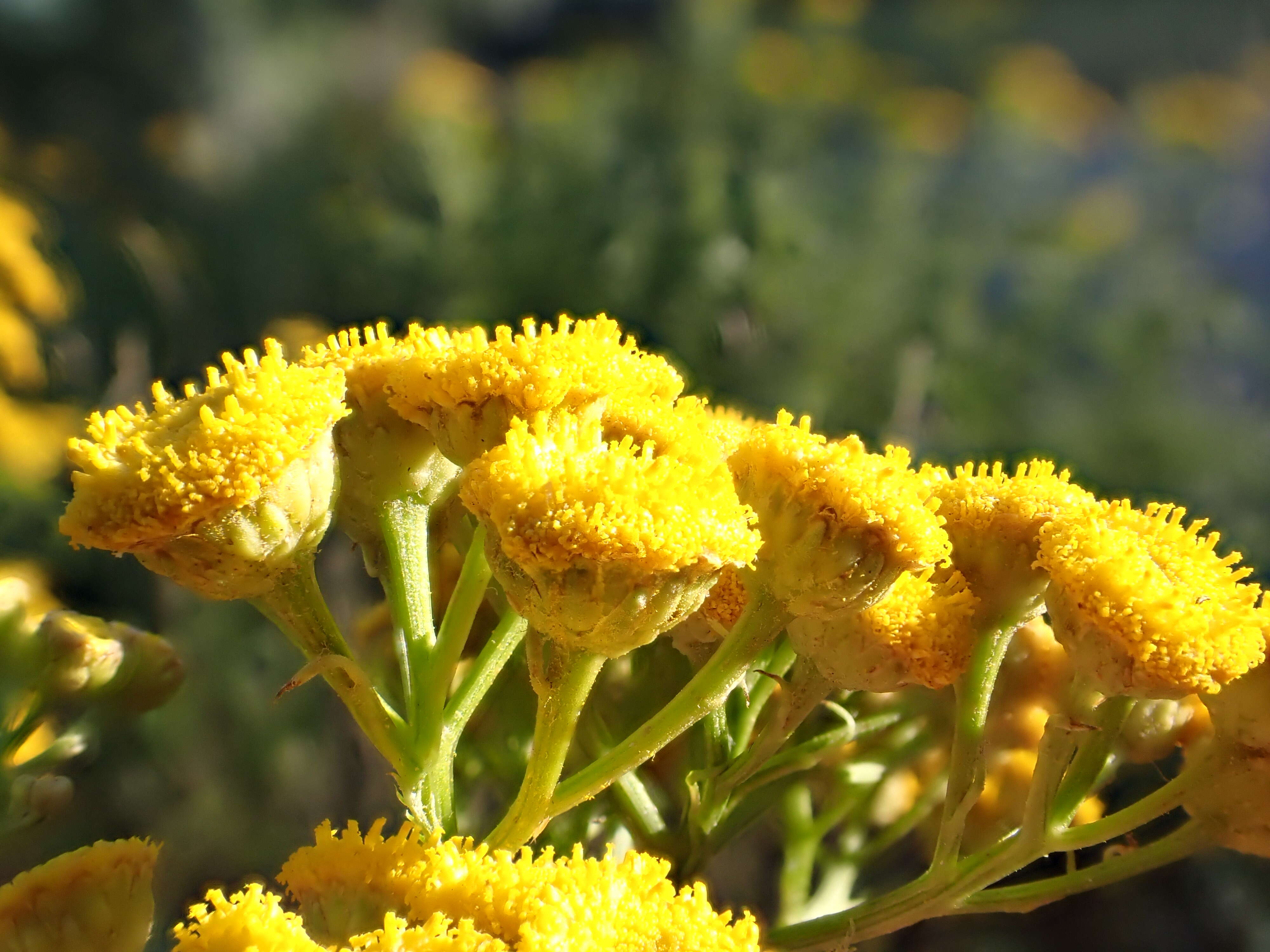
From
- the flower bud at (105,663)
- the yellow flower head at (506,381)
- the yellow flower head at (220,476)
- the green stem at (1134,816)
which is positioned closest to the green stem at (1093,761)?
the green stem at (1134,816)

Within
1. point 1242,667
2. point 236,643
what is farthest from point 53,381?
point 1242,667

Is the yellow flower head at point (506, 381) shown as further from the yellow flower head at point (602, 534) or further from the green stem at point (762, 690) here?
the green stem at point (762, 690)

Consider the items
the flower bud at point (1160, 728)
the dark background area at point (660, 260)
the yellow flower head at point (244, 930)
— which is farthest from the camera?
the dark background area at point (660, 260)

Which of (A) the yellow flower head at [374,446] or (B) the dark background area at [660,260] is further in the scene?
(B) the dark background area at [660,260]

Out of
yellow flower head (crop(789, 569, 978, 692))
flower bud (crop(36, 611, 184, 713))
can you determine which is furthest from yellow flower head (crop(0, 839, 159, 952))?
yellow flower head (crop(789, 569, 978, 692))

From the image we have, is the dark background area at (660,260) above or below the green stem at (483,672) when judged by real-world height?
above

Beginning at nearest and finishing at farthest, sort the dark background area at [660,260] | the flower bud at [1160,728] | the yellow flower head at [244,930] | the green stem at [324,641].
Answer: the yellow flower head at [244,930] → the green stem at [324,641] → the flower bud at [1160,728] → the dark background area at [660,260]

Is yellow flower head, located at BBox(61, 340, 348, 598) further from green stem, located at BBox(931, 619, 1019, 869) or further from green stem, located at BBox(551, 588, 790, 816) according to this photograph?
green stem, located at BBox(931, 619, 1019, 869)

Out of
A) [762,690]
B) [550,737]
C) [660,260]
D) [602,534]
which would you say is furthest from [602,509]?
[660,260]
